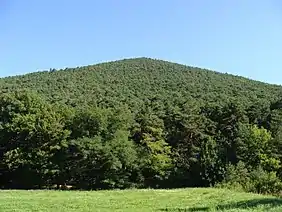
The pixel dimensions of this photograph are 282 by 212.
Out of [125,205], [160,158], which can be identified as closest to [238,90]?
[160,158]

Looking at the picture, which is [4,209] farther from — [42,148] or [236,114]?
[236,114]

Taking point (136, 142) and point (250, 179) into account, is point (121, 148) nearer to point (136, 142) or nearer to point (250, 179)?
point (136, 142)

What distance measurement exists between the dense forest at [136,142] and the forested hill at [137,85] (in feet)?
8.72

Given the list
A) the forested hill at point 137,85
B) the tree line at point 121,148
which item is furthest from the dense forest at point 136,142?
the forested hill at point 137,85

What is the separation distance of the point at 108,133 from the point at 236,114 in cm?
2231

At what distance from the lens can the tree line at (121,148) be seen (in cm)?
6209

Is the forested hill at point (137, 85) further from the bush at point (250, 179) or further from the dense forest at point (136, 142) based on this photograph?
the bush at point (250, 179)

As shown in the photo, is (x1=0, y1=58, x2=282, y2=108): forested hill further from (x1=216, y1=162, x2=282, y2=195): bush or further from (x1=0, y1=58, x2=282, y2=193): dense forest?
(x1=216, y1=162, x2=282, y2=195): bush

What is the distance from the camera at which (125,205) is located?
85.6 feet

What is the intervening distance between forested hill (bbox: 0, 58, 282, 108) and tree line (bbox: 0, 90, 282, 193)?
1040cm

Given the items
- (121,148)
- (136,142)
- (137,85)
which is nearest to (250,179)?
(121,148)

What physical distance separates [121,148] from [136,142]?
328 inches

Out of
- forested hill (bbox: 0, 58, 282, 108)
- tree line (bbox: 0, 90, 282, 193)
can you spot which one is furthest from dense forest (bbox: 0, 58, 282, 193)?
forested hill (bbox: 0, 58, 282, 108)

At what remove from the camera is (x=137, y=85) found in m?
98.9
